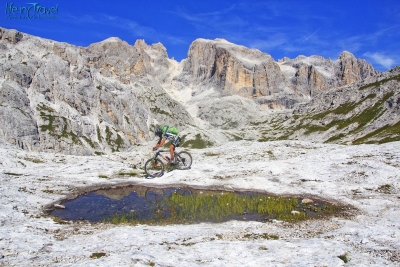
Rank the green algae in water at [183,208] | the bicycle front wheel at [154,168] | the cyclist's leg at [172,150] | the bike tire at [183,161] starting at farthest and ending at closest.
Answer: the bike tire at [183,161] → the bicycle front wheel at [154,168] → the cyclist's leg at [172,150] → the green algae in water at [183,208]

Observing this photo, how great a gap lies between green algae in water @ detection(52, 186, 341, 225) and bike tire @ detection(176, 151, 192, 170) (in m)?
6.53

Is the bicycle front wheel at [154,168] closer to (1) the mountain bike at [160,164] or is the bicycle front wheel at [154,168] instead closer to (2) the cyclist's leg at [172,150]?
(1) the mountain bike at [160,164]

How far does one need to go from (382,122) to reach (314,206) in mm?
178107

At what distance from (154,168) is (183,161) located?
134 inches

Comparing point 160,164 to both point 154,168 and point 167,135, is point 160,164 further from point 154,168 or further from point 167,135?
point 167,135

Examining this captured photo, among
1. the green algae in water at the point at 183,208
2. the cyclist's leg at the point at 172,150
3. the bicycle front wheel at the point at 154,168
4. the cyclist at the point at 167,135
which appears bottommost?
the green algae in water at the point at 183,208

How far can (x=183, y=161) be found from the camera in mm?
32188

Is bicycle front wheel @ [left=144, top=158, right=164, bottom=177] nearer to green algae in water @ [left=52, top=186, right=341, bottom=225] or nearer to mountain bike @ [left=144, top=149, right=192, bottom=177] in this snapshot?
mountain bike @ [left=144, top=149, right=192, bottom=177]

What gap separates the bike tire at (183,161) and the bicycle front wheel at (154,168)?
207 cm

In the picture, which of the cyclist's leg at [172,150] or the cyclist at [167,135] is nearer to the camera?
the cyclist at [167,135]

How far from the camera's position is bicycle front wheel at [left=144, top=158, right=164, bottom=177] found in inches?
1238

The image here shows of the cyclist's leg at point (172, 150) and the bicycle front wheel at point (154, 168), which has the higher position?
the cyclist's leg at point (172, 150)

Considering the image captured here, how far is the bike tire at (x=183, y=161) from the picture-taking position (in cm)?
3200

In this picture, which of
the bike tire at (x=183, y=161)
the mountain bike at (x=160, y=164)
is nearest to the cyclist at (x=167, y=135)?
the mountain bike at (x=160, y=164)
